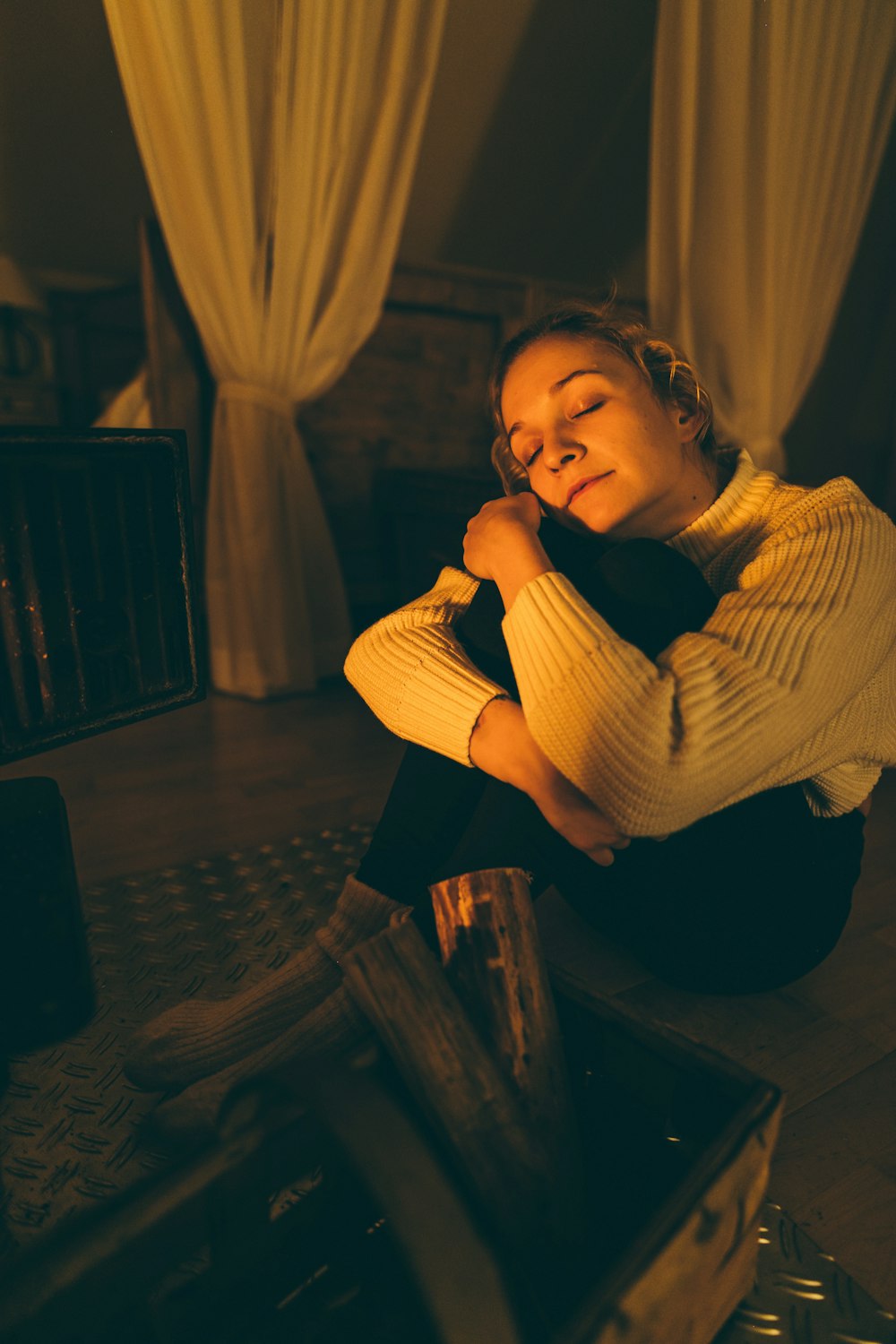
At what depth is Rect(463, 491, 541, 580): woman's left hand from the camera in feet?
2.92

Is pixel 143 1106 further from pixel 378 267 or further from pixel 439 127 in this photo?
pixel 439 127

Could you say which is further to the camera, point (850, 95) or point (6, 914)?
point (850, 95)

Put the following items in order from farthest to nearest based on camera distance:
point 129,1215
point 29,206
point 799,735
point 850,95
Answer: point 29,206, point 850,95, point 799,735, point 129,1215

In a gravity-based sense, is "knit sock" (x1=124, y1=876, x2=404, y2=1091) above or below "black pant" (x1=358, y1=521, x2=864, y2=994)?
below

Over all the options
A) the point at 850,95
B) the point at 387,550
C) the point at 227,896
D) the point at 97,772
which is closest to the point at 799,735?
the point at 227,896

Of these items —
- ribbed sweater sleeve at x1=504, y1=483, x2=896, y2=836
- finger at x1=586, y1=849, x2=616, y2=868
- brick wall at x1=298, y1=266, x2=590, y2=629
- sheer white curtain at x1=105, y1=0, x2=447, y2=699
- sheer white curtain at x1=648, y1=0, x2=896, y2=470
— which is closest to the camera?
ribbed sweater sleeve at x1=504, y1=483, x2=896, y2=836

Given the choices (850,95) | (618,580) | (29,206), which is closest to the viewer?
(618,580)

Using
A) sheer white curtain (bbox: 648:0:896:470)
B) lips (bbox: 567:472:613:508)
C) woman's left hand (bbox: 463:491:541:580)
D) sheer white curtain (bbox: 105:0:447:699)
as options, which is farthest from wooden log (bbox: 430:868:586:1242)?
sheer white curtain (bbox: 648:0:896:470)

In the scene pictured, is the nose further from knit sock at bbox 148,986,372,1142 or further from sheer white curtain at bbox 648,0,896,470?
sheer white curtain at bbox 648,0,896,470

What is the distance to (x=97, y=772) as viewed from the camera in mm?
1801

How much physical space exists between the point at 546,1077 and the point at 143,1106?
552 millimetres

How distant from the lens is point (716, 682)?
0.72 metres

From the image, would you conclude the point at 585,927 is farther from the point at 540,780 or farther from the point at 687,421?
the point at 687,421

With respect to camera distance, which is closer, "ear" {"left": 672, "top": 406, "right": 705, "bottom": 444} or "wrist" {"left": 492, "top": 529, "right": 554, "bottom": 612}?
"wrist" {"left": 492, "top": 529, "right": 554, "bottom": 612}
